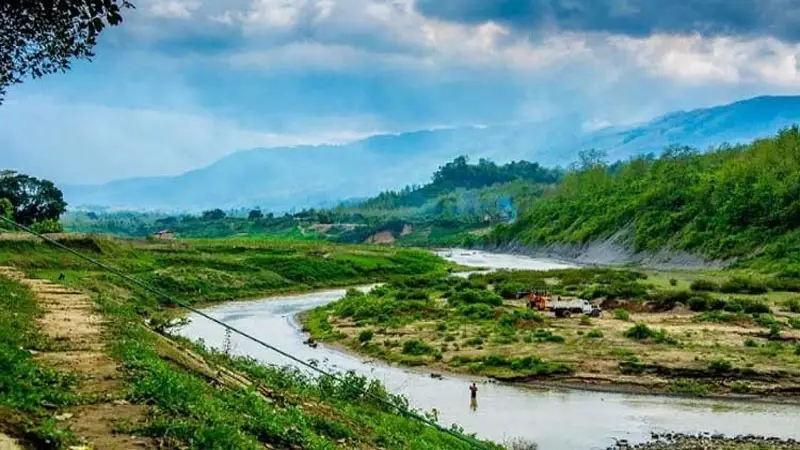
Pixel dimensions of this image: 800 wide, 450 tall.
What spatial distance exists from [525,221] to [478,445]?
15673 cm

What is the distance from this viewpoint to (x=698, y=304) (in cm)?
5859

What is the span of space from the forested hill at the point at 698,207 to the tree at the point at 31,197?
8000cm

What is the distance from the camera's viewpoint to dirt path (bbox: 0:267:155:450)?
38.4 feet

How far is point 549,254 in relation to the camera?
149500 mm

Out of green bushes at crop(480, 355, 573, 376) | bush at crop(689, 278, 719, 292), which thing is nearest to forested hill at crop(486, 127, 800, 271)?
bush at crop(689, 278, 719, 292)

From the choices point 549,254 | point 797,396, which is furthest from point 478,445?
point 549,254

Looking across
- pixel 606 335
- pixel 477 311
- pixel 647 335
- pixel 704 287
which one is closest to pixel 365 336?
pixel 477 311

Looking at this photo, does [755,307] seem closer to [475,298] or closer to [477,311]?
[477,311]

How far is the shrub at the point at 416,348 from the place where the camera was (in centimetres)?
4644

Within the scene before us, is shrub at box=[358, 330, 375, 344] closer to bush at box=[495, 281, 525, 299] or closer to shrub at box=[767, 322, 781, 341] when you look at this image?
bush at box=[495, 281, 525, 299]

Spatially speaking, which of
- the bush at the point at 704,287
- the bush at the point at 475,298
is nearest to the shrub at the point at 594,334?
the bush at the point at 475,298

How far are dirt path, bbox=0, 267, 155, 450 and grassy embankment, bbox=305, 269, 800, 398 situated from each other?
2270 cm

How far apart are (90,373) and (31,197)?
309 ft

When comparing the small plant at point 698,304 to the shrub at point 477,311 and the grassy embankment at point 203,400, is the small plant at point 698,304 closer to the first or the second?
the shrub at point 477,311
